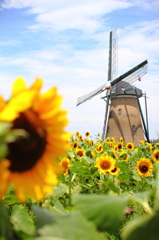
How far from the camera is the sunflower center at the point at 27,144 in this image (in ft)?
2.44

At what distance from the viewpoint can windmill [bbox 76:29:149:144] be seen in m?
32.0

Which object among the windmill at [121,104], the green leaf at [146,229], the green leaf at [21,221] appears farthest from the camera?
the windmill at [121,104]

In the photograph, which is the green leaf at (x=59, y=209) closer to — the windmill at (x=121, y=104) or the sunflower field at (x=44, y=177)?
the sunflower field at (x=44, y=177)

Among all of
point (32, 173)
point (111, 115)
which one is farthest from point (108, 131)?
point (32, 173)

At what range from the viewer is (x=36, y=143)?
0.79m

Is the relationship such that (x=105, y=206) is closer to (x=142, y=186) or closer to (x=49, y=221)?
(x=49, y=221)

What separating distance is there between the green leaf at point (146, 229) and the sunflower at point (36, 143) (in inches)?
9.1

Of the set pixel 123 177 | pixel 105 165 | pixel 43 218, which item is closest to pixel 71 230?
pixel 43 218

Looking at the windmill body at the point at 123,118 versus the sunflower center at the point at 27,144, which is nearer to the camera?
the sunflower center at the point at 27,144

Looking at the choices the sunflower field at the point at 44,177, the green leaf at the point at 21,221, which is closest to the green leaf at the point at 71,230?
the sunflower field at the point at 44,177

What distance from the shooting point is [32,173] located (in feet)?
2.61

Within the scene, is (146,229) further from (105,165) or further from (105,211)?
(105,165)

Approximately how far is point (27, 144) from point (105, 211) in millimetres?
261

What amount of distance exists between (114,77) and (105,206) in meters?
32.7
